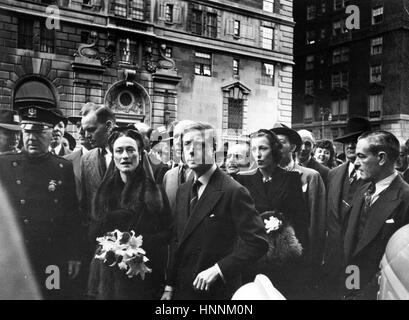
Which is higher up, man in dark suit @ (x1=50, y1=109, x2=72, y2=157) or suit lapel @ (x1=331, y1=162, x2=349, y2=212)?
man in dark suit @ (x1=50, y1=109, x2=72, y2=157)

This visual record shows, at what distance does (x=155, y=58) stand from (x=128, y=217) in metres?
1.09

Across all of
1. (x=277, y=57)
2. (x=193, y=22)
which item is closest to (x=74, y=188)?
(x=193, y=22)

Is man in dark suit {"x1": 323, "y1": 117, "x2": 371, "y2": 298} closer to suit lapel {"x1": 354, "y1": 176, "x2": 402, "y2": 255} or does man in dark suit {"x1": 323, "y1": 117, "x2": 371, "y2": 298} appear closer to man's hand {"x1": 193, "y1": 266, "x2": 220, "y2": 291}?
suit lapel {"x1": 354, "y1": 176, "x2": 402, "y2": 255}

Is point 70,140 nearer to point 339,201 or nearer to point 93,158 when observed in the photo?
point 93,158

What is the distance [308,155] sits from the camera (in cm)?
374

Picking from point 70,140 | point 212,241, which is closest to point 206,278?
point 212,241

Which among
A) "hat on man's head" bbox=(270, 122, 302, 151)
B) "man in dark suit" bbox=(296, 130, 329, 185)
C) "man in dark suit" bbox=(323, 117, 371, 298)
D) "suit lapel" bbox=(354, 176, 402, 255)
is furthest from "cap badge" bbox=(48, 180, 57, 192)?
"suit lapel" bbox=(354, 176, 402, 255)

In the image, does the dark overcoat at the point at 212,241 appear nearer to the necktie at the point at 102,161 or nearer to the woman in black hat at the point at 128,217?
the woman in black hat at the point at 128,217

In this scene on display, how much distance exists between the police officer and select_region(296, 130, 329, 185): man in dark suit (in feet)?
5.44

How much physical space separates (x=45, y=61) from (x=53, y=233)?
3.58ft

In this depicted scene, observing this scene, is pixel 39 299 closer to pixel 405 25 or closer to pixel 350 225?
pixel 350 225

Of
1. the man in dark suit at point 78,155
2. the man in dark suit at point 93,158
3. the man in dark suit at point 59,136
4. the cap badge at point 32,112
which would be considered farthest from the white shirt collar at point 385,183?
the cap badge at point 32,112

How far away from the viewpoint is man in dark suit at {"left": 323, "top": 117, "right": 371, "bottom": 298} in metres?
3.65

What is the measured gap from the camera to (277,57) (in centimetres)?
376
